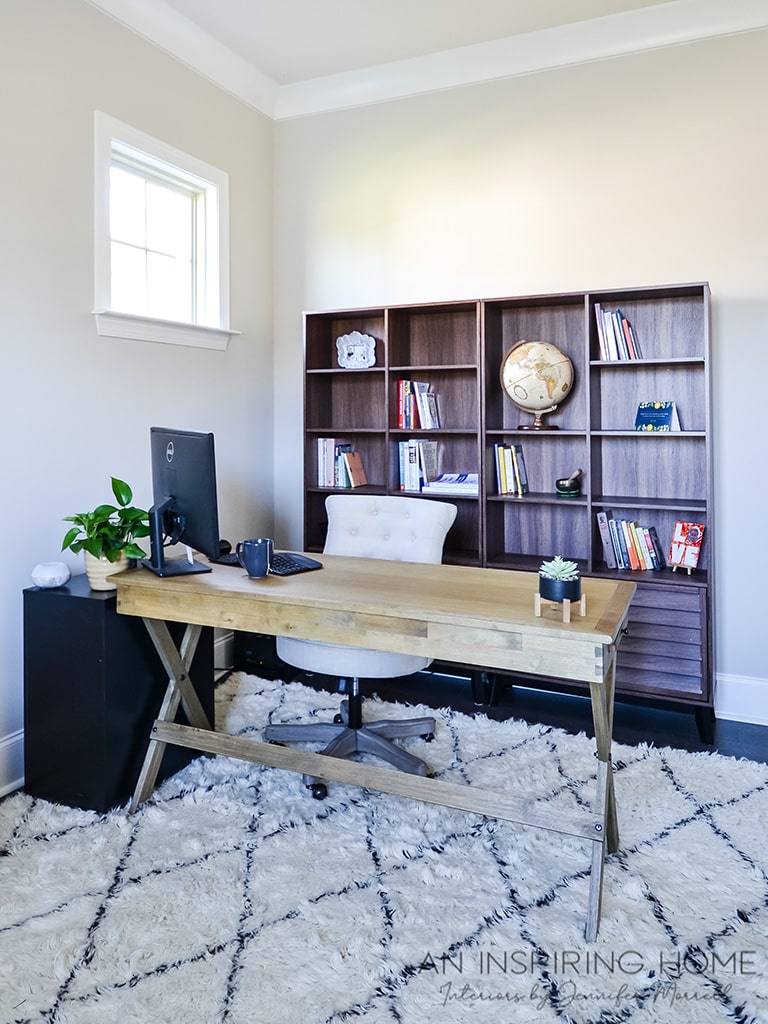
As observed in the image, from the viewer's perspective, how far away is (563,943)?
1685 millimetres

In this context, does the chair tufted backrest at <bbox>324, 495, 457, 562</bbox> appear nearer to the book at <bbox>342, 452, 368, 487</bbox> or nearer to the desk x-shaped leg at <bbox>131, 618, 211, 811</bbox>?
the desk x-shaped leg at <bbox>131, 618, 211, 811</bbox>

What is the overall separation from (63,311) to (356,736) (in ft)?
6.15

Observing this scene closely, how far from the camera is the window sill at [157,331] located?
2867mm

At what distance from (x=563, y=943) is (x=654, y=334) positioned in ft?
7.94

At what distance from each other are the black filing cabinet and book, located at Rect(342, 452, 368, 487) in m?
1.47

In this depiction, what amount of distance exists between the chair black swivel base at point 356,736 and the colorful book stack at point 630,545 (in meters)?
1.09

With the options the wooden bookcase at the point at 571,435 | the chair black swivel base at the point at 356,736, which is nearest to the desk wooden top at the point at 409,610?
the chair black swivel base at the point at 356,736

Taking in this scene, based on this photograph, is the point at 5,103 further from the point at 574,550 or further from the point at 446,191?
the point at 574,550

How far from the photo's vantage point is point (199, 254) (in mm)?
3537

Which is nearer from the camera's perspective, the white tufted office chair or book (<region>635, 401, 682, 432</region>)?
the white tufted office chair

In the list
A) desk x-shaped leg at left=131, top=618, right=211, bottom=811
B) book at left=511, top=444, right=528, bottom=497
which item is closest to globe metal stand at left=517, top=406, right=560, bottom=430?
book at left=511, top=444, right=528, bottom=497

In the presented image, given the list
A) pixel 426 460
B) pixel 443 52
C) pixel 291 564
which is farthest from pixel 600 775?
pixel 443 52

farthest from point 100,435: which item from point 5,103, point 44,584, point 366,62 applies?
point 366,62

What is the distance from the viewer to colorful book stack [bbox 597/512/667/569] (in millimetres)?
3064
